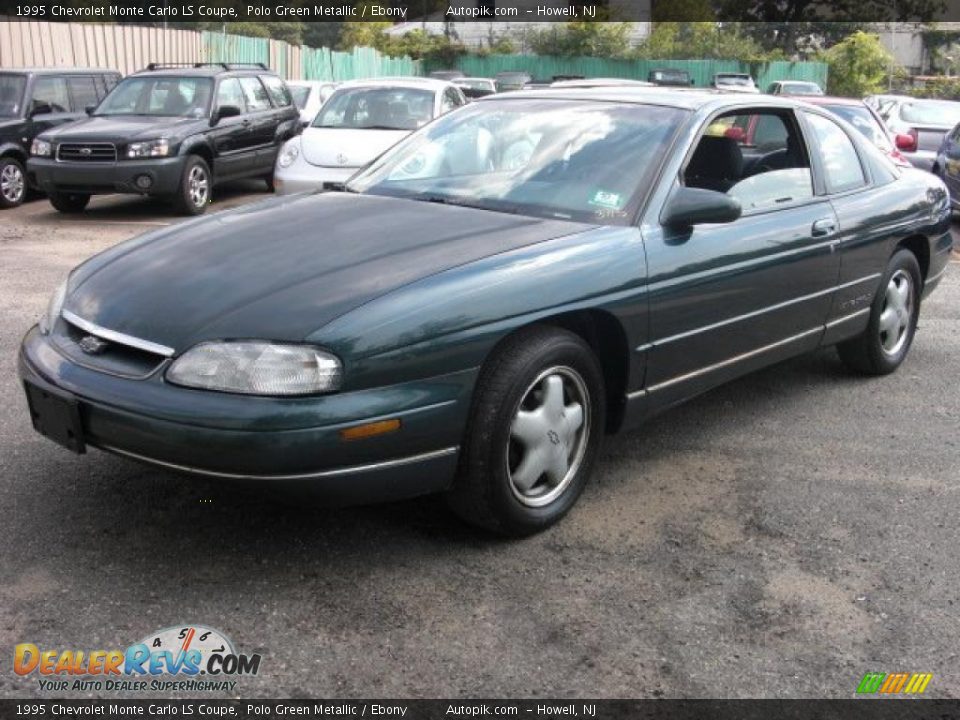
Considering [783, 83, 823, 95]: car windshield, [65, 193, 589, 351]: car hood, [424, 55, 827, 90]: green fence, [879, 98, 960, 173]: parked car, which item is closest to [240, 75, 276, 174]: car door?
[879, 98, 960, 173]: parked car

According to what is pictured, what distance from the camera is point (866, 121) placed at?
33.0 feet

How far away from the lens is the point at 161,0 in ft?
117

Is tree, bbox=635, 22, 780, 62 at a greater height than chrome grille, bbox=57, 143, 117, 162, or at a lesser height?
greater

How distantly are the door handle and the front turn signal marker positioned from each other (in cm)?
264

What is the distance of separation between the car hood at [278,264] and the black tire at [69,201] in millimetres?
8703

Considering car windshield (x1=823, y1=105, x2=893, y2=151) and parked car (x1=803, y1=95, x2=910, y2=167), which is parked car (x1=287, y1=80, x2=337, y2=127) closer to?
parked car (x1=803, y1=95, x2=910, y2=167)

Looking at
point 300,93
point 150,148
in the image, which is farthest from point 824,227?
point 300,93

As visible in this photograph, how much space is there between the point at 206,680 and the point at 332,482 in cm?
68

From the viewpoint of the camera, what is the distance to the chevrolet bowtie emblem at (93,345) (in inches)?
138

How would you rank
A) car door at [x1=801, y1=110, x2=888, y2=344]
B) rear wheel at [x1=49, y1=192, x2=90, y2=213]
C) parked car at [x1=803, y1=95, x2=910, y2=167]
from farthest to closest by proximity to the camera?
rear wheel at [x1=49, y1=192, x2=90, y2=213]
parked car at [x1=803, y1=95, x2=910, y2=167]
car door at [x1=801, y1=110, x2=888, y2=344]

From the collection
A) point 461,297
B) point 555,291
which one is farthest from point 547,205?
point 461,297

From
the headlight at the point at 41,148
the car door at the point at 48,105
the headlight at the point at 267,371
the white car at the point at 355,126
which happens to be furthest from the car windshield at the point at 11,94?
the headlight at the point at 267,371

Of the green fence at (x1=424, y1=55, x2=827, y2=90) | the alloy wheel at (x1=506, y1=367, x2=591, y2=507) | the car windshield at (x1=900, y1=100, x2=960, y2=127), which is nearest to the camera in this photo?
the alloy wheel at (x1=506, y1=367, x2=591, y2=507)

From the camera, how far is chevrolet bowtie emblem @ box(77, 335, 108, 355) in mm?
3506
